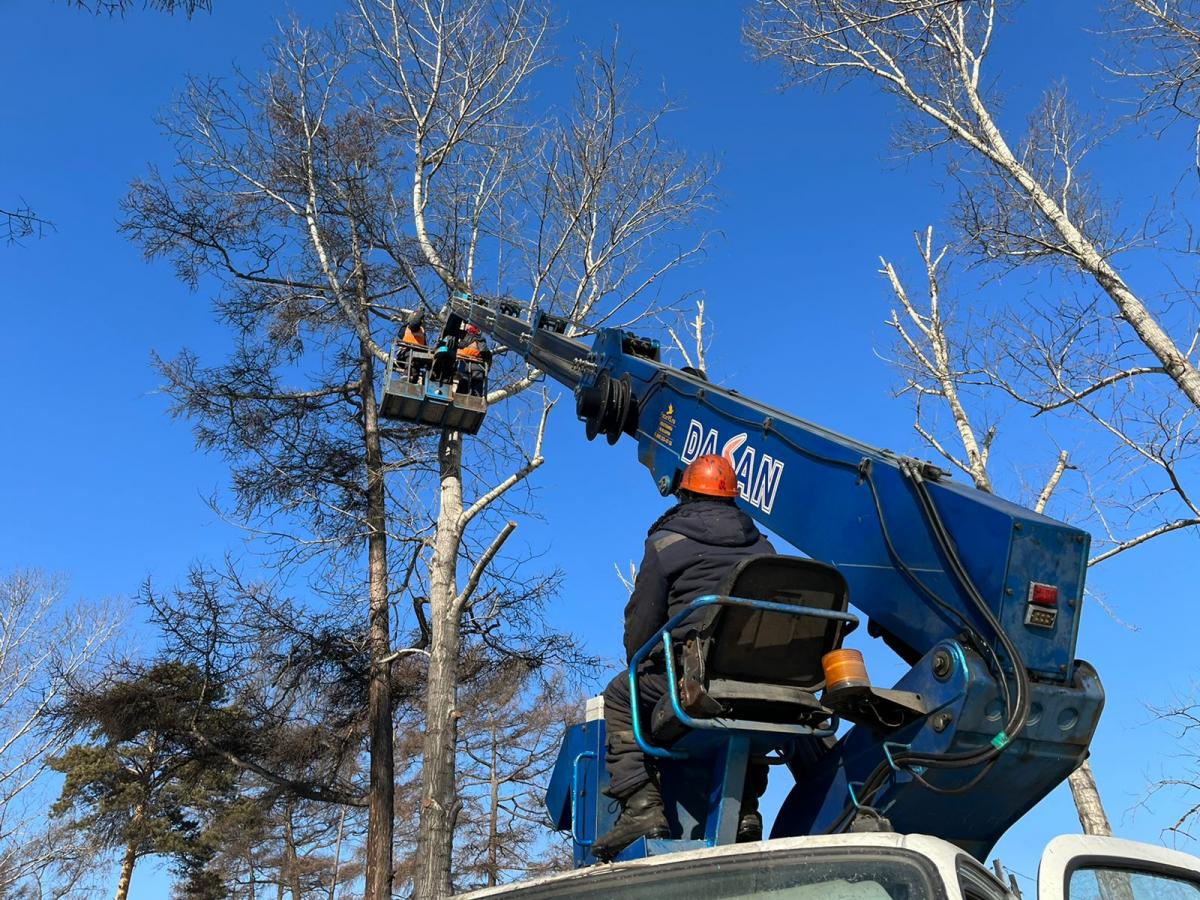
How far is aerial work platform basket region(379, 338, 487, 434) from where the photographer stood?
11336mm

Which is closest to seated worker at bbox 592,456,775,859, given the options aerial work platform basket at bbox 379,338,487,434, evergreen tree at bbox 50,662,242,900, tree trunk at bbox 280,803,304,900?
aerial work platform basket at bbox 379,338,487,434

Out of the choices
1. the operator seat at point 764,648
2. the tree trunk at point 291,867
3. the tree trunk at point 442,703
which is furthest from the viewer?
the tree trunk at point 291,867

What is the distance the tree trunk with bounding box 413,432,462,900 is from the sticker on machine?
6225 mm

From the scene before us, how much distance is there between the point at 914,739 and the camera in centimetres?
357

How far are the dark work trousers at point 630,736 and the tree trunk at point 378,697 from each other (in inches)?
375

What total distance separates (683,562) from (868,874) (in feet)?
6.29

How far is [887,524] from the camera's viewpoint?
410cm

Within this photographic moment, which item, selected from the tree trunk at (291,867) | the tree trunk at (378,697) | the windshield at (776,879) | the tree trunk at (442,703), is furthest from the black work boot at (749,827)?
the tree trunk at (291,867)

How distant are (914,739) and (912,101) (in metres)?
12.5

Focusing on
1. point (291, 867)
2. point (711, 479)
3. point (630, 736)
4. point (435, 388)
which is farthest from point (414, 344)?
point (291, 867)

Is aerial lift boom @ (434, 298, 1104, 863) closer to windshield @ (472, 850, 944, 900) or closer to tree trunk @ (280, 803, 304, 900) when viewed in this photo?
windshield @ (472, 850, 944, 900)

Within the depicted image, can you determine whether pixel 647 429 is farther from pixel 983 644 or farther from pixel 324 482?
pixel 324 482

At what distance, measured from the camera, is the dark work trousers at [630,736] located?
4031mm

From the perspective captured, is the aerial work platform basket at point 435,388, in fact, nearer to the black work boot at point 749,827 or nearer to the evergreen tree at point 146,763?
the evergreen tree at point 146,763
